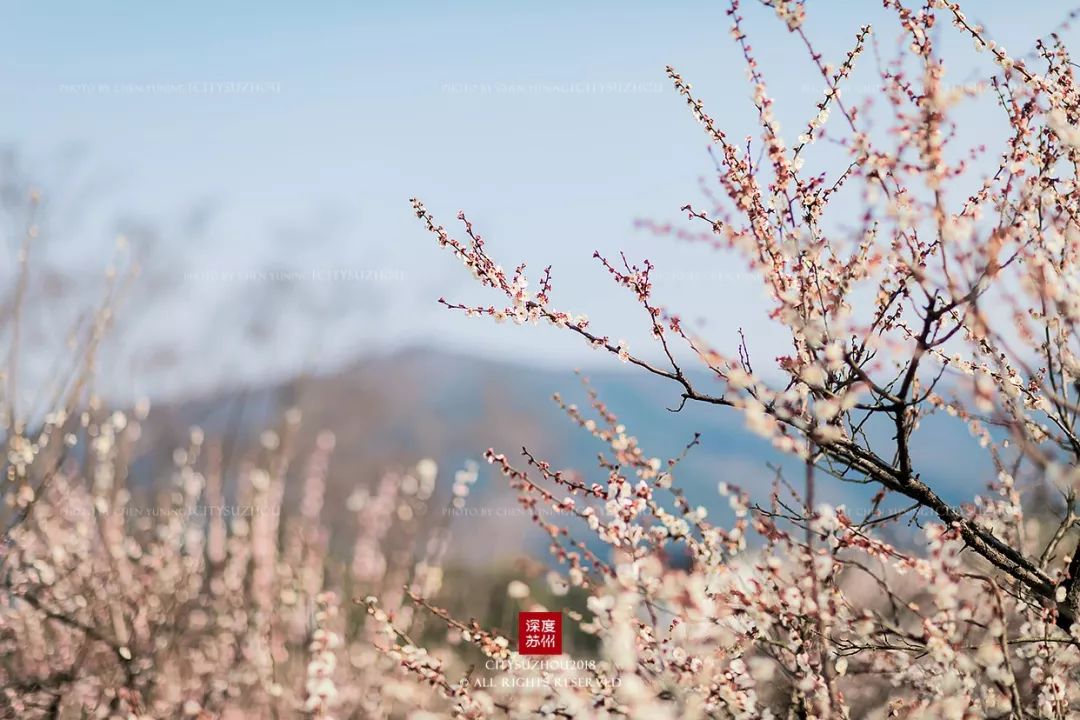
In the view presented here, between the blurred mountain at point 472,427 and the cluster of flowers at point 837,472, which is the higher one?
the blurred mountain at point 472,427

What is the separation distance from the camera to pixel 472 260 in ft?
6.35

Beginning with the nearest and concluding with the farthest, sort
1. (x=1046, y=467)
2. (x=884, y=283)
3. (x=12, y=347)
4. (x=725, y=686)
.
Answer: (x=1046, y=467)
(x=725, y=686)
(x=884, y=283)
(x=12, y=347)

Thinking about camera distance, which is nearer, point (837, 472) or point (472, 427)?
point (837, 472)

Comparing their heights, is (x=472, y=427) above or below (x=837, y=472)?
above

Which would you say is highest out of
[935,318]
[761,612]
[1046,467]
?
[935,318]

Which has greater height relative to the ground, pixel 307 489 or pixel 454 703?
pixel 307 489

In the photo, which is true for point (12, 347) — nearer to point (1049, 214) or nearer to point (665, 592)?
point (665, 592)

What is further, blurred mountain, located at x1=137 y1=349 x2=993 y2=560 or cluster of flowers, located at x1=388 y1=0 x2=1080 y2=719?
blurred mountain, located at x1=137 y1=349 x2=993 y2=560

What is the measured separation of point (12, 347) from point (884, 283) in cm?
231

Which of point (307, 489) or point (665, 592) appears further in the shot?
point (307, 489)

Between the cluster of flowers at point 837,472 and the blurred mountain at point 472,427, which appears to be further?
the blurred mountain at point 472,427

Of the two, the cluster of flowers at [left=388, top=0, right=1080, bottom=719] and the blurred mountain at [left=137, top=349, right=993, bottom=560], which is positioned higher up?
the blurred mountain at [left=137, top=349, right=993, bottom=560]

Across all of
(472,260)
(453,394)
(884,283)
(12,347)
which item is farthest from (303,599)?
(453,394)

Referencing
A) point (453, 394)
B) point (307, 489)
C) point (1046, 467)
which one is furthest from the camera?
point (453, 394)
